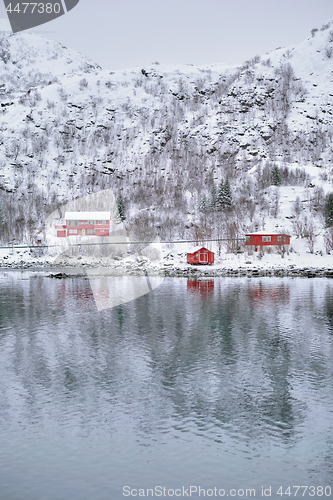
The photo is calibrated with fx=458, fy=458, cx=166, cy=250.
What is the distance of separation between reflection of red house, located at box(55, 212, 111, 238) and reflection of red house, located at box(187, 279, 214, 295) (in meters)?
31.4

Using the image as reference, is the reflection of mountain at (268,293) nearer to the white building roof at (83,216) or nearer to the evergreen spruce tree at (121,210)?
the white building roof at (83,216)

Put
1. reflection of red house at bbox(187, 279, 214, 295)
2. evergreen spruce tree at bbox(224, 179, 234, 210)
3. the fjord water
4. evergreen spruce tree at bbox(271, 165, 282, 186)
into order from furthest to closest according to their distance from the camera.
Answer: evergreen spruce tree at bbox(271, 165, 282, 186), evergreen spruce tree at bbox(224, 179, 234, 210), reflection of red house at bbox(187, 279, 214, 295), the fjord water

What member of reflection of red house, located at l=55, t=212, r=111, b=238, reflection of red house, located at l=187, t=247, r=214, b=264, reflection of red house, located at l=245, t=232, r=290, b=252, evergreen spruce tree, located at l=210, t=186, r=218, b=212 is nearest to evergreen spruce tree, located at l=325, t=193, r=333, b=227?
reflection of red house, located at l=245, t=232, r=290, b=252

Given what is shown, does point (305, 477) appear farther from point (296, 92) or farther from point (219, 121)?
point (296, 92)

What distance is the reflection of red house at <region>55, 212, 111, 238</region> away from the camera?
7356 cm

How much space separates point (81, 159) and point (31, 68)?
9665 centimetres

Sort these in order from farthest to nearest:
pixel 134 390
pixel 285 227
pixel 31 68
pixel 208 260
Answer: pixel 31 68 < pixel 285 227 < pixel 208 260 < pixel 134 390

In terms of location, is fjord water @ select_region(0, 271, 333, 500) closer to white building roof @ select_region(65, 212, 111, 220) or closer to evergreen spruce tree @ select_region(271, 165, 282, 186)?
white building roof @ select_region(65, 212, 111, 220)

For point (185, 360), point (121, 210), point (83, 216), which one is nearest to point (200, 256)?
point (83, 216)

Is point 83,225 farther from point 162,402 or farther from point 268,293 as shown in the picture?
point 162,402

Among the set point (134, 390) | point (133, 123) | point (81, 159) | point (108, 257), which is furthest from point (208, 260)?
point (133, 123)

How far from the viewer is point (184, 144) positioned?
11369 cm

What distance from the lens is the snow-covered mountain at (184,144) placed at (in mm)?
79562

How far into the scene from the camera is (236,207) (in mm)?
79312
